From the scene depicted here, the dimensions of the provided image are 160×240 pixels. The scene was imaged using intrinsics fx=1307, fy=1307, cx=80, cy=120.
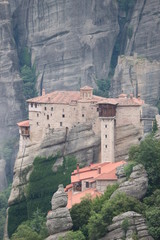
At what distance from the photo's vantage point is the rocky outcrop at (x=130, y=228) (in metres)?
75.4

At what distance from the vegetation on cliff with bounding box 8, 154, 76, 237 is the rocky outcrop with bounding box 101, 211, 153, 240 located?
21.9 metres

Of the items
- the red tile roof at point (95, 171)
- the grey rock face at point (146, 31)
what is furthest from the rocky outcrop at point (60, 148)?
the grey rock face at point (146, 31)

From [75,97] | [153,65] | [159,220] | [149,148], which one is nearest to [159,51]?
[153,65]

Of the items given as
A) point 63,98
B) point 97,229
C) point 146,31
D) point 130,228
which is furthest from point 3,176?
point 130,228

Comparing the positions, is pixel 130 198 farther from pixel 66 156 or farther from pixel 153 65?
pixel 153 65

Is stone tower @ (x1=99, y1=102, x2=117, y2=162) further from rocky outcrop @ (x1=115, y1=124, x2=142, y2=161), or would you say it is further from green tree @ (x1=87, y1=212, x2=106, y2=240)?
green tree @ (x1=87, y1=212, x2=106, y2=240)

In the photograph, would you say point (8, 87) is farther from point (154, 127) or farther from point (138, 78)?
point (154, 127)

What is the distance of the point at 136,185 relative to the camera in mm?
80125

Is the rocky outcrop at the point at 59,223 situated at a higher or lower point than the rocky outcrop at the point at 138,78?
lower

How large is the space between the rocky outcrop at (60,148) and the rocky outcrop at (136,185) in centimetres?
1616

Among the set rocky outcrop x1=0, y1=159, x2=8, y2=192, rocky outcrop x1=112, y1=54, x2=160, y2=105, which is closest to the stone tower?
rocky outcrop x1=112, y1=54, x2=160, y2=105

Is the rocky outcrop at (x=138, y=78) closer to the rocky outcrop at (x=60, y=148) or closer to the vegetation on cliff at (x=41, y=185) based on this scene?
the rocky outcrop at (x=60, y=148)

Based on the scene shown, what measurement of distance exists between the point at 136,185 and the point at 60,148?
64.5ft

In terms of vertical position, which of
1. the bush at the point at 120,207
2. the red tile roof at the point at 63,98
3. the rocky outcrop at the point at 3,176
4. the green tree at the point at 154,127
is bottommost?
the rocky outcrop at the point at 3,176
